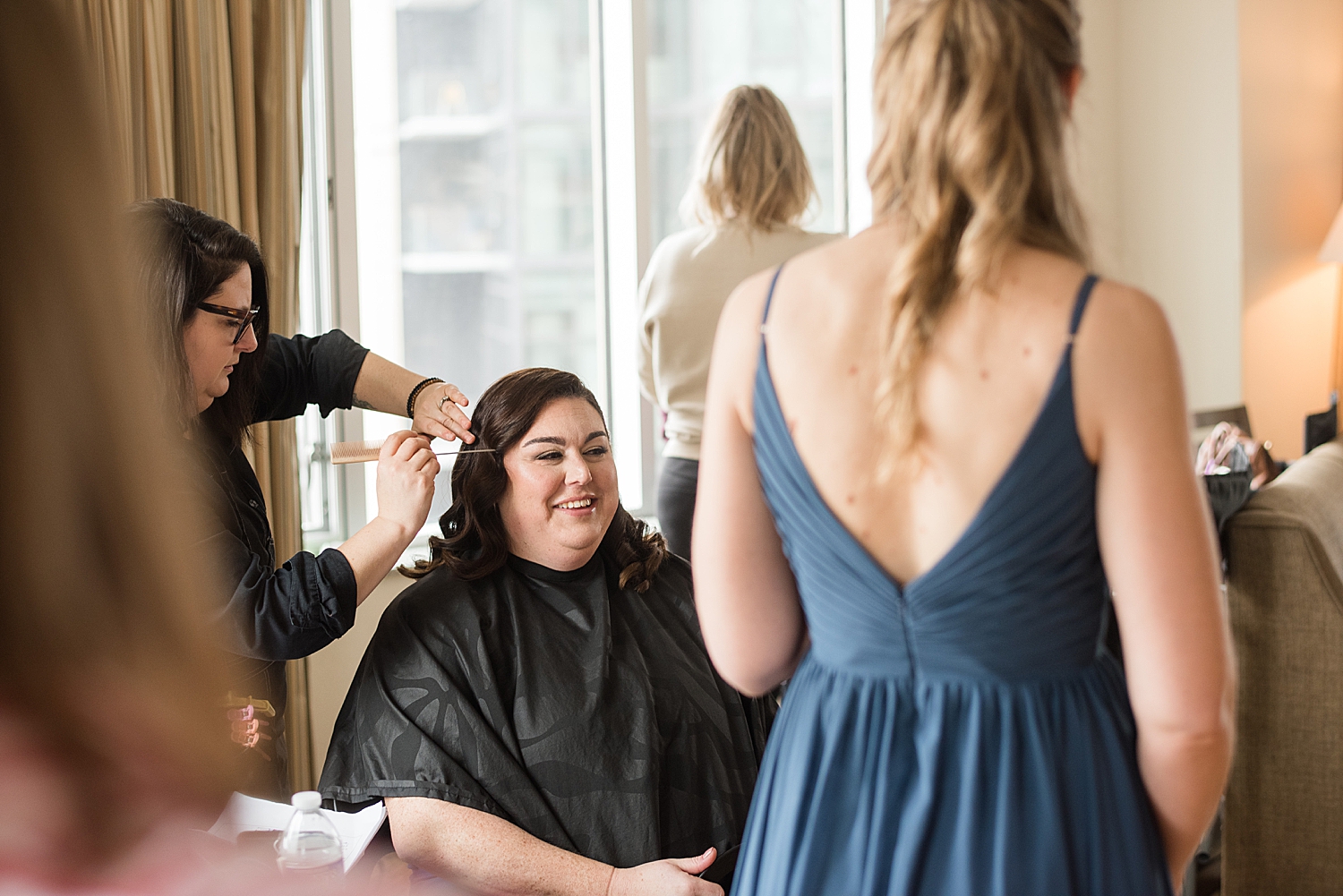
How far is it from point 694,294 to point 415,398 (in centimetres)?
84

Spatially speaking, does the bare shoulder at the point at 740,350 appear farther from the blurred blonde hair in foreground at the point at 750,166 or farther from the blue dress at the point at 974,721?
the blurred blonde hair in foreground at the point at 750,166

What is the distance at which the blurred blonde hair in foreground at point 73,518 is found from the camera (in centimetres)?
30

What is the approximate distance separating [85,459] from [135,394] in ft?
0.07

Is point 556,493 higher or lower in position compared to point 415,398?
lower

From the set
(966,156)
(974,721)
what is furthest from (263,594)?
(966,156)

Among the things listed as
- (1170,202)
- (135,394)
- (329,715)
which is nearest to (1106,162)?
(1170,202)

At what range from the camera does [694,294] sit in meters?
2.58

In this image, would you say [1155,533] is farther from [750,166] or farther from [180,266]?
[750,166]

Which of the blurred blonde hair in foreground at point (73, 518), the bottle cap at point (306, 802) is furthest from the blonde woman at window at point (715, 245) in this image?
the blurred blonde hair in foreground at point (73, 518)

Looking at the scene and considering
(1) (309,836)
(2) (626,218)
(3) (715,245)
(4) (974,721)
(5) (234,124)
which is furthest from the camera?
(2) (626,218)

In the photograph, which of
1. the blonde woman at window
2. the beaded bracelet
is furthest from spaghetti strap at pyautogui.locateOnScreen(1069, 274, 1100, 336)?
the blonde woman at window

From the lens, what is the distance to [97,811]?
1.05 feet

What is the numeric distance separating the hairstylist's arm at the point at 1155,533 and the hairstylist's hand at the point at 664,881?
753 mm

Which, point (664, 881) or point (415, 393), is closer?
point (664, 881)
